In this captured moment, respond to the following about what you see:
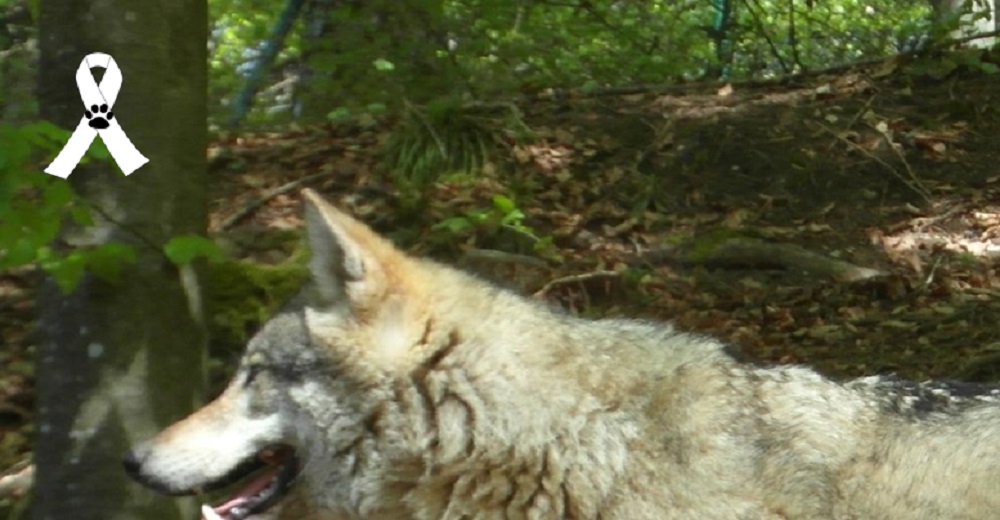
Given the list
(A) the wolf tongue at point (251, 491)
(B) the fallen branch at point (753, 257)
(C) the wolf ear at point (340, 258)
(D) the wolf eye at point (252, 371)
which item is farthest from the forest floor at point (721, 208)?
(C) the wolf ear at point (340, 258)

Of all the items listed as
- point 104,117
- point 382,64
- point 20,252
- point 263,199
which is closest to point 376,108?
point 382,64

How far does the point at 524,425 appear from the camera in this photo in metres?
3.23

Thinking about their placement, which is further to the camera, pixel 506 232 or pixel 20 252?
pixel 506 232

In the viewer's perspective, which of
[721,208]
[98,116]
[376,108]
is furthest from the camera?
[721,208]

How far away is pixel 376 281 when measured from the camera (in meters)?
3.27

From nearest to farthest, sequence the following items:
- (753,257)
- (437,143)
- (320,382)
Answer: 1. (320,382)
2. (753,257)
3. (437,143)

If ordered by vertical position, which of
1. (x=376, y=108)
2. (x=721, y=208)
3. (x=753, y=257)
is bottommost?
(x=753, y=257)

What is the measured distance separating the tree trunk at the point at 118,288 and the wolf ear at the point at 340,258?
1.31 meters

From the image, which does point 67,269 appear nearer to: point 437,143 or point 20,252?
point 20,252

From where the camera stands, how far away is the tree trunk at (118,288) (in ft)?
14.3

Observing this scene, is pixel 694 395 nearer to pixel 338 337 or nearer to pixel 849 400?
pixel 849 400

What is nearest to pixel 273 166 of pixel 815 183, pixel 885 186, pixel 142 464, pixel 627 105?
pixel 627 105

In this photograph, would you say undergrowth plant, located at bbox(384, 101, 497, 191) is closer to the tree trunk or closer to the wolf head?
the tree trunk

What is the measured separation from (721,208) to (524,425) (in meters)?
6.17
